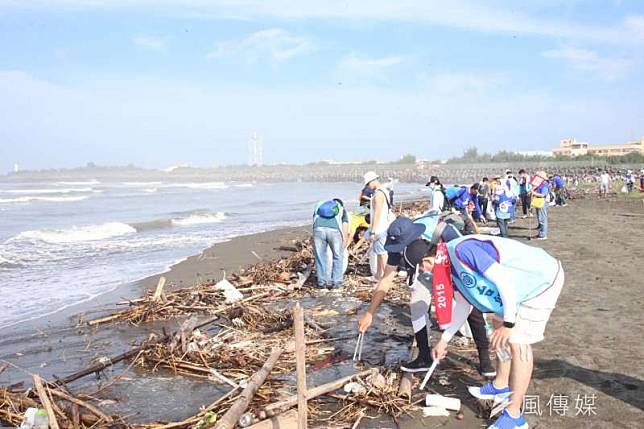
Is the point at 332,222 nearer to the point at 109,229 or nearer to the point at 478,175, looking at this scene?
the point at 109,229

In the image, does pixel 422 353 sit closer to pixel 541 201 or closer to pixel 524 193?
pixel 541 201

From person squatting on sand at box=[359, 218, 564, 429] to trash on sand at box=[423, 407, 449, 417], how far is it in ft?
1.57

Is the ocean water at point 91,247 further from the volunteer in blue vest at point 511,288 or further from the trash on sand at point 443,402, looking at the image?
the volunteer in blue vest at point 511,288

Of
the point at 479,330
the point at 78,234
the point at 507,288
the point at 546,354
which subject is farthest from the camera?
the point at 78,234

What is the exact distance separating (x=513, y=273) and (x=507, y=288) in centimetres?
23

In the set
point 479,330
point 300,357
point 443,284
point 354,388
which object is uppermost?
point 443,284

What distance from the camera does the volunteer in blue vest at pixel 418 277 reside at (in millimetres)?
4734

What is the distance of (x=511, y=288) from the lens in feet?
12.2

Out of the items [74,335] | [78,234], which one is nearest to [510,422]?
[74,335]

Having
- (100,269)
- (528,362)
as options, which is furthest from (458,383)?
(100,269)

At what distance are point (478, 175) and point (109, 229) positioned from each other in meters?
65.0

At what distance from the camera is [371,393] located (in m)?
4.96

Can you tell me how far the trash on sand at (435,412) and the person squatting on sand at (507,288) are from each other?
478 millimetres

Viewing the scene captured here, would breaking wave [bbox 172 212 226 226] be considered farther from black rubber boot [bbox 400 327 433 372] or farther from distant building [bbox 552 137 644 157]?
distant building [bbox 552 137 644 157]
